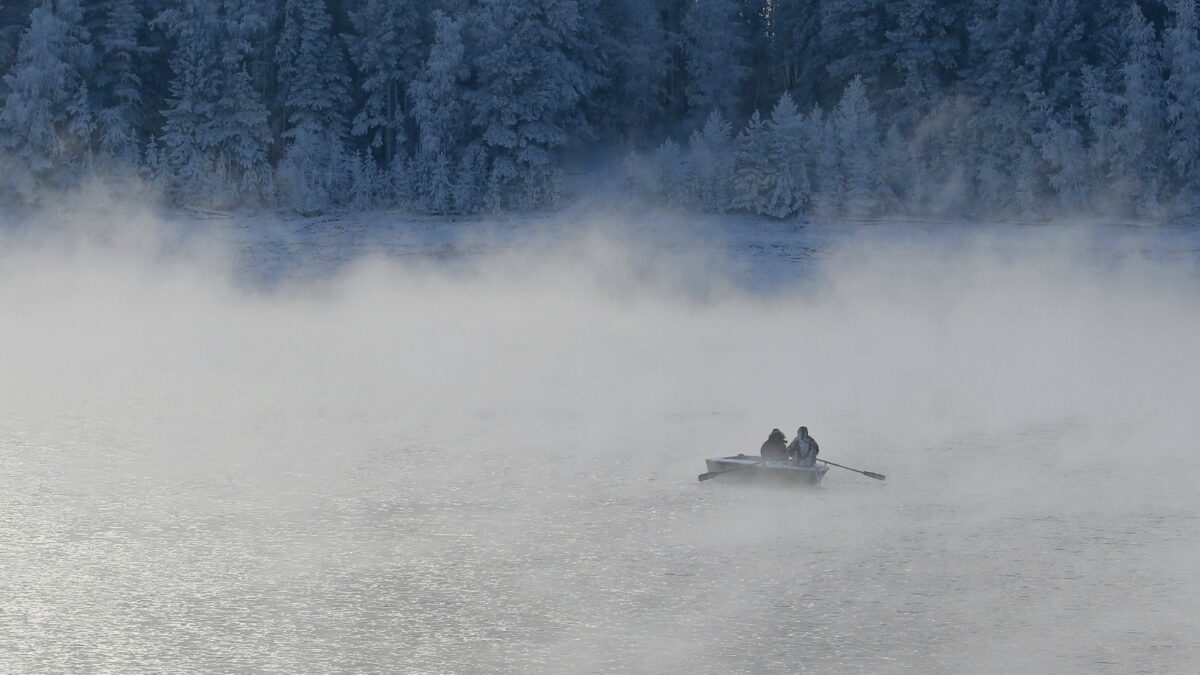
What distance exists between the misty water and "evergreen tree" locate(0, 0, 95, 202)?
2.97 metres

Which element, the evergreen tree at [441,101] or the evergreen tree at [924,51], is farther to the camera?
the evergreen tree at [924,51]

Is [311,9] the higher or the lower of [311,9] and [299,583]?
the higher

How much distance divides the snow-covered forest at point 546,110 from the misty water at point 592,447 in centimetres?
295

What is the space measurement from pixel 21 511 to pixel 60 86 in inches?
1784

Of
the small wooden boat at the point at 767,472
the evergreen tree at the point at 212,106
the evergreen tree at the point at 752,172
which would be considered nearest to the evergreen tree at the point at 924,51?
the evergreen tree at the point at 752,172

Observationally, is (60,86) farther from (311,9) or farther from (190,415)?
(190,415)

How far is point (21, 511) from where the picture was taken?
27.8 meters

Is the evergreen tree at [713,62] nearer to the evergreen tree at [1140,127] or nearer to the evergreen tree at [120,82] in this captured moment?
the evergreen tree at [1140,127]

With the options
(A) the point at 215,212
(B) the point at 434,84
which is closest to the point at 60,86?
(A) the point at 215,212

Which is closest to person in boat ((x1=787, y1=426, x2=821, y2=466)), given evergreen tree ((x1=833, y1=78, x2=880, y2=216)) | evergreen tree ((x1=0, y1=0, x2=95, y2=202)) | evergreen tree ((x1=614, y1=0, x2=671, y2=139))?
evergreen tree ((x1=833, y1=78, x2=880, y2=216))

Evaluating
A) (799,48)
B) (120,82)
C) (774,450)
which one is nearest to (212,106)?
(120,82)

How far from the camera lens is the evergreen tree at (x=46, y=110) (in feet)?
223

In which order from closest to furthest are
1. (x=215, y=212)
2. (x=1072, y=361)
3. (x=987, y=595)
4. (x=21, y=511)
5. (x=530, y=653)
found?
(x=530, y=653) < (x=987, y=595) < (x=21, y=511) < (x=1072, y=361) < (x=215, y=212)

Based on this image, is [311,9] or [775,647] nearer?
[775,647]
